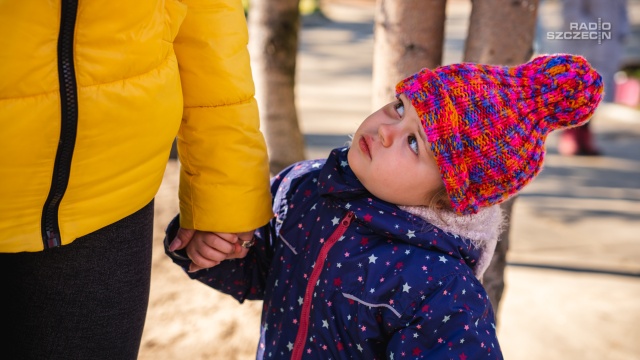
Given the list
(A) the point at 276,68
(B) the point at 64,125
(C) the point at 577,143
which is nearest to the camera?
(B) the point at 64,125

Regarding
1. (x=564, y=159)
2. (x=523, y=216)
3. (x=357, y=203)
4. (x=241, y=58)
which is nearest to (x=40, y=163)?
(x=241, y=58)

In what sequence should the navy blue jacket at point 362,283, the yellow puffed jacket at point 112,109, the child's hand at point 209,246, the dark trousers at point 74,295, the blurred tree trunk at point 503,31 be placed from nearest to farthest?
the yellow puffed jacket at point 112,109
the dark trousers at point 74,295
the navy blue jacket at point 362,283
the child's hand at point 209,246
the blurred tree trunk at point 503,31

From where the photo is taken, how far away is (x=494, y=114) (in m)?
1.70

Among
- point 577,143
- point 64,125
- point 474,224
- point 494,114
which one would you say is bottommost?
point 577,143

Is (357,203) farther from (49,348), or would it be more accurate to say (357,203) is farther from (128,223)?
(49,348)

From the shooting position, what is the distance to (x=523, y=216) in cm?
493

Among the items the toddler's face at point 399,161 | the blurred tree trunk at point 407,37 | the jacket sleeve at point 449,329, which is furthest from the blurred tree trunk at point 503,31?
the jacket sleeve at point 449,329

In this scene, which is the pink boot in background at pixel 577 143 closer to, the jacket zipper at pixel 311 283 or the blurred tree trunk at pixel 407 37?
the blurred tree trunk at pixel 407 37

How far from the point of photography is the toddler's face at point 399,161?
1.74 metres

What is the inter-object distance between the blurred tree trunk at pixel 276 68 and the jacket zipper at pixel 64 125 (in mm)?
2229

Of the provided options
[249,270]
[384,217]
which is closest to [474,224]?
[384,217]

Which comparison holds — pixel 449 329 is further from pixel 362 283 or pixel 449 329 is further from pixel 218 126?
pixel 218 126

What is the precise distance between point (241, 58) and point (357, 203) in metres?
0.45

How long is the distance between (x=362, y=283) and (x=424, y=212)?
0.78ft
